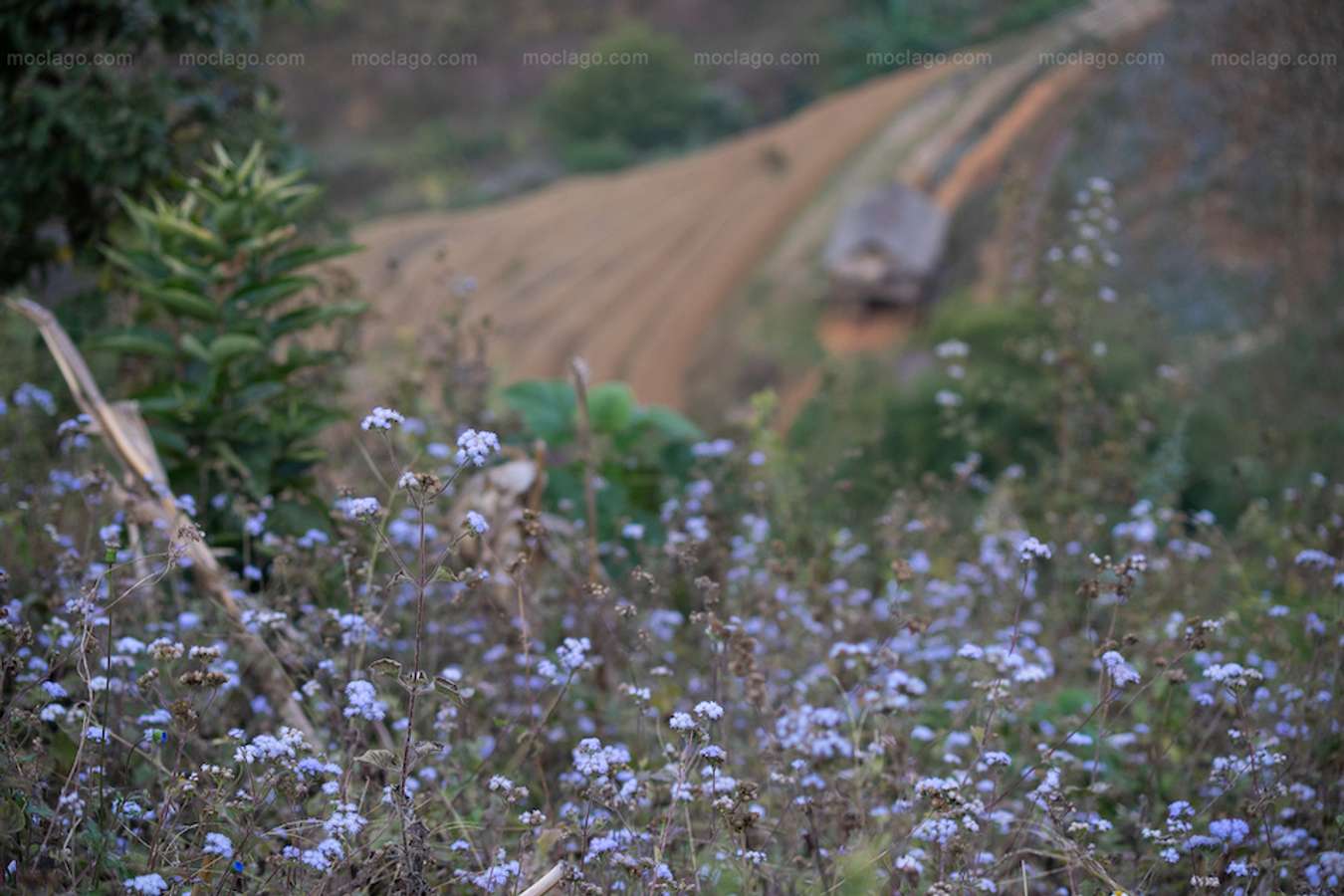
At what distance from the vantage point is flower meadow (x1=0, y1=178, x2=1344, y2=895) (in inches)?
93.0

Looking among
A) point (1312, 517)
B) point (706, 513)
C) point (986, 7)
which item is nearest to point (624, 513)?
point (706, 513)

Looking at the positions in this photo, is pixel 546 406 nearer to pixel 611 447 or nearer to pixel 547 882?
pixel 611 447

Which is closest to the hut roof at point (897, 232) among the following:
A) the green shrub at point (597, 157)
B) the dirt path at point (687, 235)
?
the dirt path at point (687, 235)

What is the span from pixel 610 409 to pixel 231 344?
1.52 meters

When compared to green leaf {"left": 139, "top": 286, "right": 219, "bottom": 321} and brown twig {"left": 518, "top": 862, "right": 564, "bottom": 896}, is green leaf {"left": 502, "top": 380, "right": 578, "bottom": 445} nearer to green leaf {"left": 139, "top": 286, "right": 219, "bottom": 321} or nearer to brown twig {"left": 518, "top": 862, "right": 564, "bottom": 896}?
green leaf {"left": 139, "top": 286, "right": 219, "bottom": 321}

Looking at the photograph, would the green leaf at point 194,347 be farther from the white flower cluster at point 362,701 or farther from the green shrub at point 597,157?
the green shrub at point 597,157

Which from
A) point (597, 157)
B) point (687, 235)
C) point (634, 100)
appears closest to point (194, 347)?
point (687, 235)

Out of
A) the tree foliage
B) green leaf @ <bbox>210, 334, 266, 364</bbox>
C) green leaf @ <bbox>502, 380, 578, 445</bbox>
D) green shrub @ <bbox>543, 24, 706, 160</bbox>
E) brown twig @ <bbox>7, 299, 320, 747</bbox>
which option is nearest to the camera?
brown twig @ <bbox>7, 299, 320, 747</bbox>

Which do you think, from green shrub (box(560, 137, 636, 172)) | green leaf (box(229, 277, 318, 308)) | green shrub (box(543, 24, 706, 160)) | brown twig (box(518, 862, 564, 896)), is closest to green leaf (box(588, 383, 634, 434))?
green leaf (box(229, 277, 318, 308))

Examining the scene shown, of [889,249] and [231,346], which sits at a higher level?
[231,346]

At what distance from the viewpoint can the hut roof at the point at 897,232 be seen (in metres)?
8.82

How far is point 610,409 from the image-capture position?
4941 millimetres

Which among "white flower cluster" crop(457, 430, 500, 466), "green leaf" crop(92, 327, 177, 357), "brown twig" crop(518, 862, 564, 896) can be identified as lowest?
"brown twig" crop(518, 862, 564, 896)

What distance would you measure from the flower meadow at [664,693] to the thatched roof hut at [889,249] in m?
3.49
